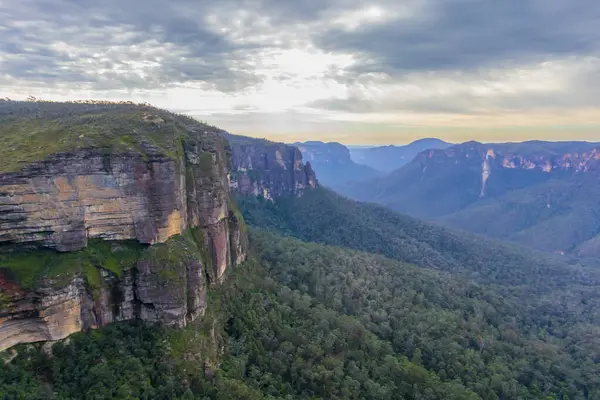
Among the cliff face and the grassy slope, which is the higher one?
the grassy slope

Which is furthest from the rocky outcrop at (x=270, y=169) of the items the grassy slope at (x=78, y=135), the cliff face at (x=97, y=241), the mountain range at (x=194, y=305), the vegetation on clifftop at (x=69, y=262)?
the vegetation on clifftop at (x=69, y=262)

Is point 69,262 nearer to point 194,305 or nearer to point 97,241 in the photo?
point 97,241

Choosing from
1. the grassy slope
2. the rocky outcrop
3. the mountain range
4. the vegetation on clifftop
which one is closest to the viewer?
the vegetation on clifftop

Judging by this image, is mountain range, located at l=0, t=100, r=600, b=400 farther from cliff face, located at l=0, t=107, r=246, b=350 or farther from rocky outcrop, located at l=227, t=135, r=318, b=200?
rocky outcrop, located at l=227, t=135, r=318, b=200

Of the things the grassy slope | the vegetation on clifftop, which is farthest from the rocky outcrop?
the vegetation on clifftop

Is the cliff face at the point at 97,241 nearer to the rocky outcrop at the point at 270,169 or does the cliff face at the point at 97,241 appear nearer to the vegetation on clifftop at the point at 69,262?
the vegetation on clifftop at the point at 69,262
